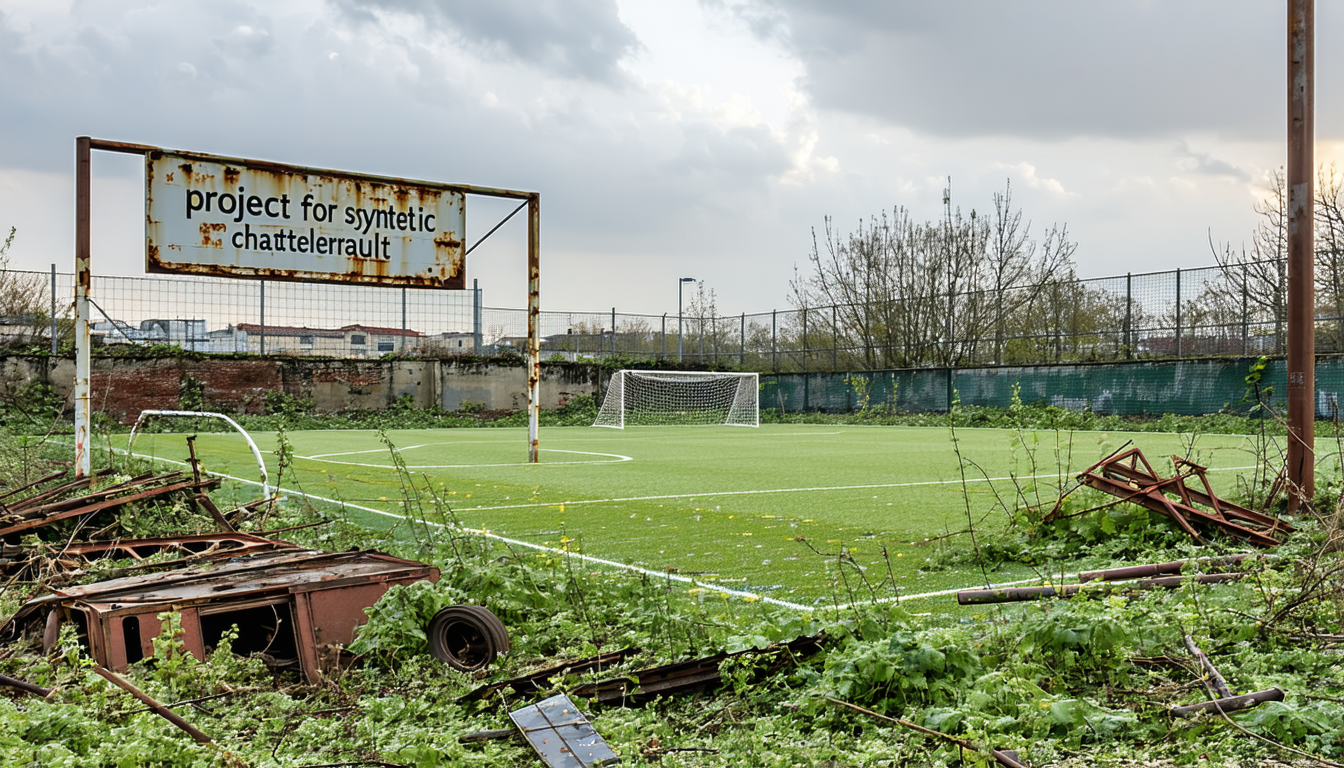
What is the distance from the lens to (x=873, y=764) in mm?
2270

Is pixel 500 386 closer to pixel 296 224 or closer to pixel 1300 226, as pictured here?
pixel 296 224

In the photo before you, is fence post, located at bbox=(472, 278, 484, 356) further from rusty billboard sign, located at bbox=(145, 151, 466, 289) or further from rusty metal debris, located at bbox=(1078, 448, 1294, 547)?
rusty metal debris, located at bbox=(1078, 448, 1294, 547)

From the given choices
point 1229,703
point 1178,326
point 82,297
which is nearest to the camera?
point 1229,703

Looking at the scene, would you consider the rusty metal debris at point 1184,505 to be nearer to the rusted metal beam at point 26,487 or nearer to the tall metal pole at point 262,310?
the rusted metal beam at point 26,487

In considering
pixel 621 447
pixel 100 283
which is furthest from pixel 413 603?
pixel 100 283

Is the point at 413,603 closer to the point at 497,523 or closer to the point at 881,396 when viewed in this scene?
the point at 497,523

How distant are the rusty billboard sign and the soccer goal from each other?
14631 mm

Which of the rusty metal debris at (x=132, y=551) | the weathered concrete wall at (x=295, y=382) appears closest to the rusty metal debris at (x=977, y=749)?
the rusty metal debris at (x=132, y=551)

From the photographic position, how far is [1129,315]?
24469 millimetres

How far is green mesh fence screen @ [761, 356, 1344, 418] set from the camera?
21.2 meters

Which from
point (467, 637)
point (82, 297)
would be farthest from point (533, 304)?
point (467, 637)

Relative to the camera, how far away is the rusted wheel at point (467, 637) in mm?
3297

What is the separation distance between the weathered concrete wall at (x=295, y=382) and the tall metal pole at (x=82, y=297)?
46.4ft

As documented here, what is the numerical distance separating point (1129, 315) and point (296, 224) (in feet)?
67.0
